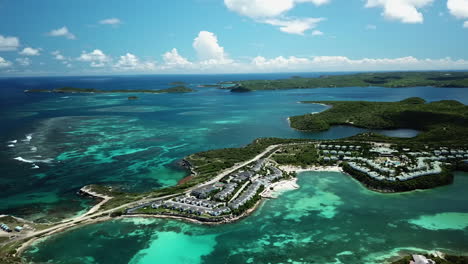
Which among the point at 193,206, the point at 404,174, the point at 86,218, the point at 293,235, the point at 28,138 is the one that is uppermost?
the point at 28,138

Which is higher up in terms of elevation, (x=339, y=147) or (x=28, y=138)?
(x=28, y=138)

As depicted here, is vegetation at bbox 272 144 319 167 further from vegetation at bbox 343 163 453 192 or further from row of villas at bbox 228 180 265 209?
row of villas at bbox 228 180 265 209

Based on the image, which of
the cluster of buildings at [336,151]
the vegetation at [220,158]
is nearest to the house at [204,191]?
the vegetation at [220,158]

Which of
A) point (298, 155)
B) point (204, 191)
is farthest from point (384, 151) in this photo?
point (204, 191)

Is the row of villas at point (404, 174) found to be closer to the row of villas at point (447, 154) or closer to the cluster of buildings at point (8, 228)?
the row of villas at point (447, 154)

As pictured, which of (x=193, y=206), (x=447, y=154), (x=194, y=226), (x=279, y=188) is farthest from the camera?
(x=447, y=154)

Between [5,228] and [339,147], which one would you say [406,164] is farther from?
[5,228]

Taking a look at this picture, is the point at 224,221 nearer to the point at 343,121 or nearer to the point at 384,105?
the point at 343,121

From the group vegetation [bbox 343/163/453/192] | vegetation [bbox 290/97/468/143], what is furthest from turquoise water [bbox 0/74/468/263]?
vegetation [bbox 290/97/468/143]
